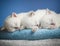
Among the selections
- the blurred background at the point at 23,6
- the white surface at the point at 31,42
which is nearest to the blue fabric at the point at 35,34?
the white surface at the point at 31,42

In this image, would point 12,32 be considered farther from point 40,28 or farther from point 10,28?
point 40,28

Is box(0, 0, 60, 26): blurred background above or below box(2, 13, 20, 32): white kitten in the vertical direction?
above

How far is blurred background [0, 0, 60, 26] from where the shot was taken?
947 millimetres

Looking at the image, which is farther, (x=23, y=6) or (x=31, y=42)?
(x=23, y=6)

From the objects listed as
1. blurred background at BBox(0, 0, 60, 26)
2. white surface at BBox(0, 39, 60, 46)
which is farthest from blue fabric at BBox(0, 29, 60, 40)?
blurred background at BBox(0, 0, 60, 26)

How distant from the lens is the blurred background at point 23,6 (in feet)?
3.11

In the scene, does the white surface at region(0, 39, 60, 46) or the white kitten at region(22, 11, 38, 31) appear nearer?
the white surface at region(0, 39, 60, 46)

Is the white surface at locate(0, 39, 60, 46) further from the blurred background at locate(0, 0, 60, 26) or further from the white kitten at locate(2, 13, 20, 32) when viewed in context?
the blurred background at locate(0, 0, 60, 26)

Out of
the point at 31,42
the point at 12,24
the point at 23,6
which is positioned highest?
the point at 23,6

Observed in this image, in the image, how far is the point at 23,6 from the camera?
3.25 ft

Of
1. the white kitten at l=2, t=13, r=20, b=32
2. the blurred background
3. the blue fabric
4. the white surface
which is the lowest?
the white surface

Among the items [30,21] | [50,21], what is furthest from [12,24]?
[50,21]

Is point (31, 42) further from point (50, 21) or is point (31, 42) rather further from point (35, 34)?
point (50, 21)

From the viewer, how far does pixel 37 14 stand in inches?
36.4
